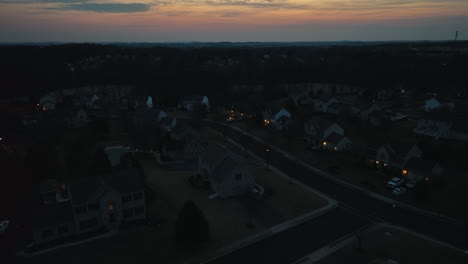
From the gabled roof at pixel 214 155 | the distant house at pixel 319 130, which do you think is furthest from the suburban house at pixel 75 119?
the distant house at pixel 319 130

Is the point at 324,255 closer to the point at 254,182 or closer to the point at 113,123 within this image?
the point at 254,182

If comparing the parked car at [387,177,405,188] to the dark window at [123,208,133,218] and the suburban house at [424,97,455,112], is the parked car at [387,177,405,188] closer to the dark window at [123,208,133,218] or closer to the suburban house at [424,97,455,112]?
the dark window at [123,208,133,218]

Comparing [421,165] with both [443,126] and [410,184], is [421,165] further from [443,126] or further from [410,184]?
[443,126]

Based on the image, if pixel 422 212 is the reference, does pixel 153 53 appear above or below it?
above

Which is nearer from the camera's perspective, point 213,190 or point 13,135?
point 213,190

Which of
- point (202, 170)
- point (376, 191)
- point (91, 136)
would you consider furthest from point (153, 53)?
point (376, 191)

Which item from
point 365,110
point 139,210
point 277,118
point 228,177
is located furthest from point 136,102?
point 139,210

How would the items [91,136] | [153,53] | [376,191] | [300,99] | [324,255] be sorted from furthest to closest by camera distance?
[153,53]
[300,99]
[91,136]
[376,191]
[324,255]

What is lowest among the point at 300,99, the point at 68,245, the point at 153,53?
the point at 68,245
